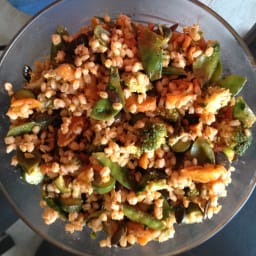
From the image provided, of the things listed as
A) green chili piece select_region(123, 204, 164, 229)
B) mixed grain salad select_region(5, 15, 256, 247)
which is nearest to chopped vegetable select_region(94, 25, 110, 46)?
mixed grain salad select_region(5, 15, 256, 247)

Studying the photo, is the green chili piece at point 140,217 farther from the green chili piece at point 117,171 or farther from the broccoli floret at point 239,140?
the broccoli floret at point 239,140

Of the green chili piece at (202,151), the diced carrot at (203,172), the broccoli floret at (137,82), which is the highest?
the broccoli floret at (137,82)

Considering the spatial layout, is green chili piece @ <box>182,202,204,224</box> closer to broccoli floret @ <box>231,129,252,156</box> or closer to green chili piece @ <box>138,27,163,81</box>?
broccoli floret @ <box>231,129,252,156</box>

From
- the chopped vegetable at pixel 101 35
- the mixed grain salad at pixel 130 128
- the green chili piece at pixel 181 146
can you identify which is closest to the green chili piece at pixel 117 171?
the mixed grain salad at pixel 130 128

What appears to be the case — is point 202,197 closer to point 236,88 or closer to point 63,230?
point 236,88

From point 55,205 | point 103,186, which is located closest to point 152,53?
point 103,186

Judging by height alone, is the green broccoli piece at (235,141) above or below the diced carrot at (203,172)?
above
